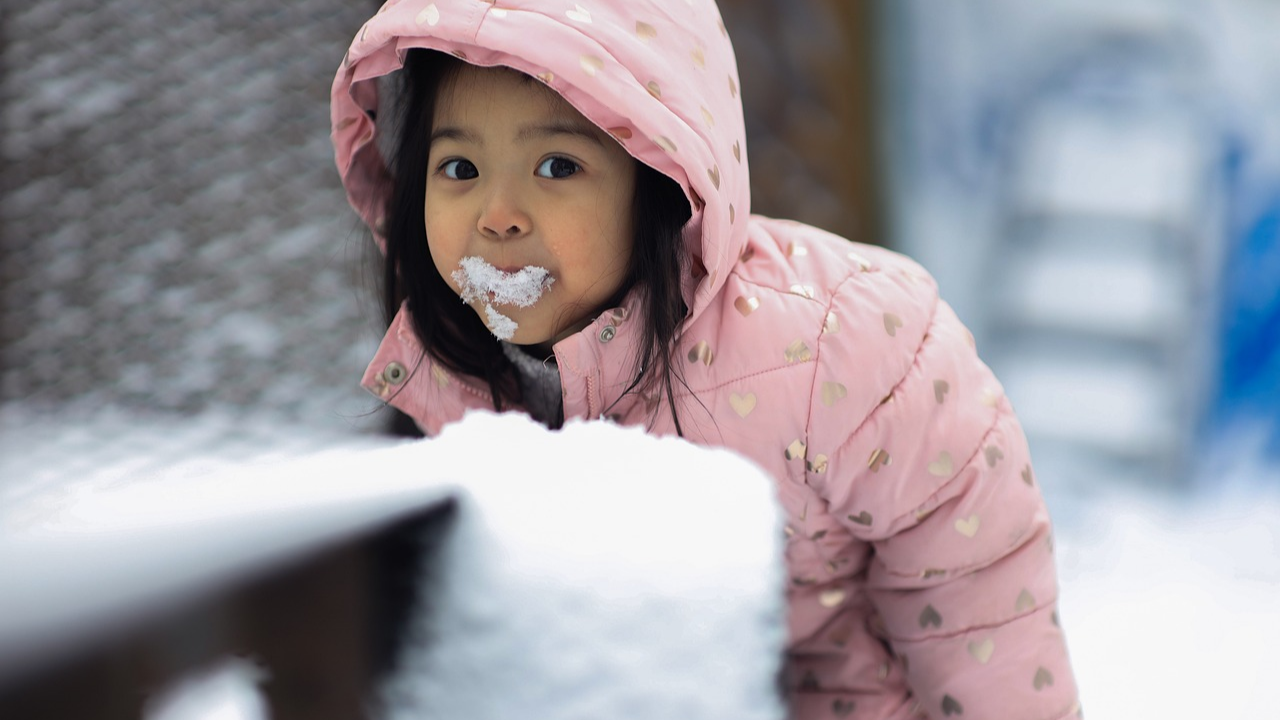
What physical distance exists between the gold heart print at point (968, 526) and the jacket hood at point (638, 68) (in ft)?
0.67

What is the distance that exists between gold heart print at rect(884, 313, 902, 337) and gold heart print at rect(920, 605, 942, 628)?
17 cm

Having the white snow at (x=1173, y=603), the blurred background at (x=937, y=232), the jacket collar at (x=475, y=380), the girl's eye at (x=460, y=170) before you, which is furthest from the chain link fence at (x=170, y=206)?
the white snow at (x=1173, y=603)

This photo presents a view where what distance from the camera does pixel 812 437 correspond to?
22.9 inches

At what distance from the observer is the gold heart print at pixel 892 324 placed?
60 centimetres

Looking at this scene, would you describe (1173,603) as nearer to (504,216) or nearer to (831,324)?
(831,324)

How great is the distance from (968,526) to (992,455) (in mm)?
44

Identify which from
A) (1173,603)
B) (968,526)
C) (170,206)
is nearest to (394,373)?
(968,526)

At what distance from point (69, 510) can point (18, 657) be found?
0.20 m

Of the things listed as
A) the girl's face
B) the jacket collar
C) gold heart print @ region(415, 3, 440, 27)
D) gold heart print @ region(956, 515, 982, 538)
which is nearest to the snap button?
the jacket collar

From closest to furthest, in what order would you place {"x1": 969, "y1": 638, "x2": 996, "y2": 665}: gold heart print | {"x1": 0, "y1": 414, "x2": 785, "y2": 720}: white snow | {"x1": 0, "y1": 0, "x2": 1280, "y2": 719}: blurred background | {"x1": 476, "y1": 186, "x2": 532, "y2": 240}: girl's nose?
1. {"x1": 0, "y1": 414, "x2": 785, "y2": 720}: white snow
2. {"x1": 476, "y1": 186, "x2": 532, "y2": 240}: girl's nose
3. {"x1": 969, "y1": 638, "x2": 996, "y2": 665}: gold heart print
4. {"x1": 0, "y1": 0, "x2": 1280, "y2": 719}: blurred background

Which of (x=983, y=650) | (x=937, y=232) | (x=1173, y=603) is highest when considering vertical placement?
(x=983, y=650)

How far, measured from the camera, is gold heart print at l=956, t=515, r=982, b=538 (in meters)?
0.62

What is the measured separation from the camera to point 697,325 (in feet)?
1.92

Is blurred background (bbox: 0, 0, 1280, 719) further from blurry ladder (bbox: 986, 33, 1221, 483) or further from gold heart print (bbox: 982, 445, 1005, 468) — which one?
gold heart print (bbox: 982, 445, 1005, 468)
